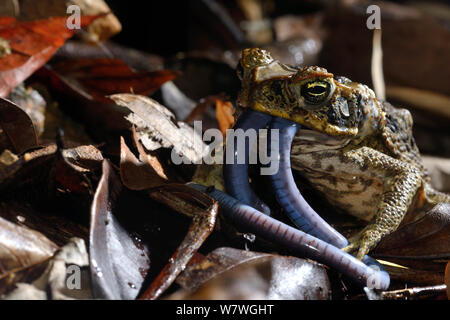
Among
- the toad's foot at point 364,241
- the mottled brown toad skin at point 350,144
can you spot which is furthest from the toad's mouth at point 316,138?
the toad's foot at point 364,241

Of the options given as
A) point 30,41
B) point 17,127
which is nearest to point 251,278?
point 17,127

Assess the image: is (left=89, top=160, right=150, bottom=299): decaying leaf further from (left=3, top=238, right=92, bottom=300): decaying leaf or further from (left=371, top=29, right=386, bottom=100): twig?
(left=371, top=29, right=386, bottom=100): twig

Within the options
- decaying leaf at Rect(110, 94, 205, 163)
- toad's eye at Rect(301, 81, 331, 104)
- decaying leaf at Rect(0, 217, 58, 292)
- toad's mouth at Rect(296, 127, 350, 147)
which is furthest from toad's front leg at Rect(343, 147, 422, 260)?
decaying leaf at Rect(0, 217, 58, 292)

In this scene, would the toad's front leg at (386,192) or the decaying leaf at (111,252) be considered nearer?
the decaying leaf at (111,252)

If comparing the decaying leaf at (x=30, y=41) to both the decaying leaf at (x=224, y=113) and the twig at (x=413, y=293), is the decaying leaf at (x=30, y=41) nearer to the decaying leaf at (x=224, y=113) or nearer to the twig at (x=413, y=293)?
the decaying leaf at (x=224, y=113)

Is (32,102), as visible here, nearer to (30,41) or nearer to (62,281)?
(30,41)
